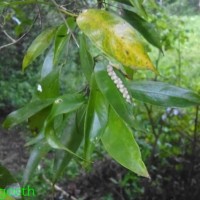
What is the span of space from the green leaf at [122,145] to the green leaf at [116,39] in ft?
0.22

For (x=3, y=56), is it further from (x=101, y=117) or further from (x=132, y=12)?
(x=101, y=117)

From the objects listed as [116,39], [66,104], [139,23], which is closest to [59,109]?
[66,104]

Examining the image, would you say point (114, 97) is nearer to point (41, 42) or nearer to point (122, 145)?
point (122, 145)

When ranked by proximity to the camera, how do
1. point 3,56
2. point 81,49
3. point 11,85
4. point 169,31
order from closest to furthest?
point 81,49, point 169,31, point 3,56, point 11,85

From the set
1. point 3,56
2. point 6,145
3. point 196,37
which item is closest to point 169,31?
point 3,56

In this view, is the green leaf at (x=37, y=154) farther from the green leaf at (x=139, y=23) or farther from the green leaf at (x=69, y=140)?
the green leaf at (x=139, y=23)

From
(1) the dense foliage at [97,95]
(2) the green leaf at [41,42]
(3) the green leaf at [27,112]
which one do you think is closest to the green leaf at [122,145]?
(1) the dense foliage at [97,95]

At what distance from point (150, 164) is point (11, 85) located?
176 cm

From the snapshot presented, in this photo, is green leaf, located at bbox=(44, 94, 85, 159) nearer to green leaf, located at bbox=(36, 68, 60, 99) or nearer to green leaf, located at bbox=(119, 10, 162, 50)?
green leaf, located at bbox=(36, 68, 60, 99)

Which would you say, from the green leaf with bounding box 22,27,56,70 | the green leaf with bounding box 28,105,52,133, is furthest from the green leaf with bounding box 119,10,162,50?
the green leaf with bounding box 28,105,52,133

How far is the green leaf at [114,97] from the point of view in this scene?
0.42 metres

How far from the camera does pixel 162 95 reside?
1.70ft

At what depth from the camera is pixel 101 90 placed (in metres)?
0.43

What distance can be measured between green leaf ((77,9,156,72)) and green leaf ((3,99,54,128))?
0.42 feet
